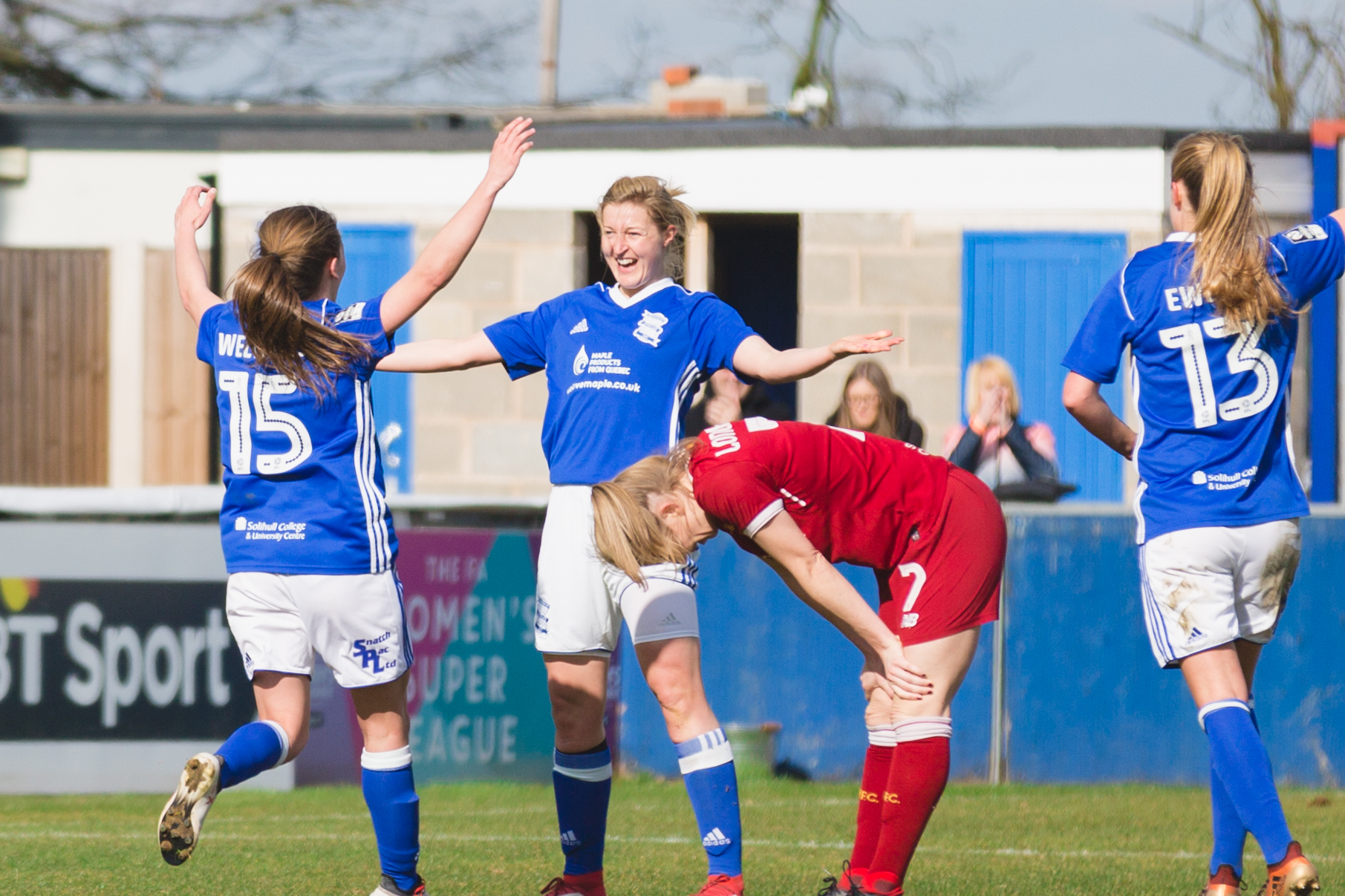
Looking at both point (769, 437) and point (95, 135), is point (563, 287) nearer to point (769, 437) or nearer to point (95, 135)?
point (95, 135)

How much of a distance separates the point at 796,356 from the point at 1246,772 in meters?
1.58

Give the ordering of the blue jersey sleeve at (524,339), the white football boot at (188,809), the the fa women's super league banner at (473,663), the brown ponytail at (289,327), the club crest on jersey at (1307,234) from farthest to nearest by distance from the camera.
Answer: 1. the the fa women's super league banner at (473,663)
2. the blue jersey sleeve at (524,339)
3. the club crest on jersey at (1307,234)
4. the brown ponytail at (289,327)
5. the white football boot at (188,809)

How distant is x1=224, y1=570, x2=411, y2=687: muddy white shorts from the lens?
4.38 m

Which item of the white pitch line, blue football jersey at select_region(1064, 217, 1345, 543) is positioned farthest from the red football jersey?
the white pitch line

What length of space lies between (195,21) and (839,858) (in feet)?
68.1

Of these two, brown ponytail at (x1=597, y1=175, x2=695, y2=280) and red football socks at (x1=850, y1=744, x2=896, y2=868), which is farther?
brown ponytail at (x1=597, y1=175, x2=695, y2=280)

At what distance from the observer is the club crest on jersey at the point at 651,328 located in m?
4.85

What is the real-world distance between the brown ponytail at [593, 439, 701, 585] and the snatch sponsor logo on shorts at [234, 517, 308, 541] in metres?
0.77

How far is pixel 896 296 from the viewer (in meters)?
14.0

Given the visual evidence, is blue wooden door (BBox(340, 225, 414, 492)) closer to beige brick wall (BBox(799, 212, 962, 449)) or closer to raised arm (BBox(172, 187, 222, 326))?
beige brick wall (BBox(799, 212, 962, 449))

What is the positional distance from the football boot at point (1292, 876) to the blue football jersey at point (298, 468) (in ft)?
7.80

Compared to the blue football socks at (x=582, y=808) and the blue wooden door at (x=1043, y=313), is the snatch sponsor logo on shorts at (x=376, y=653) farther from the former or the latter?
the blue wooden door at (x=1043, y=313)

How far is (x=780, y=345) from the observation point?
18266mm

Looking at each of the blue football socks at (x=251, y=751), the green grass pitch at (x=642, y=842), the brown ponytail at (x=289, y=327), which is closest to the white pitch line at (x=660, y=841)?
the green grass pitch at (x=642, y=842)
